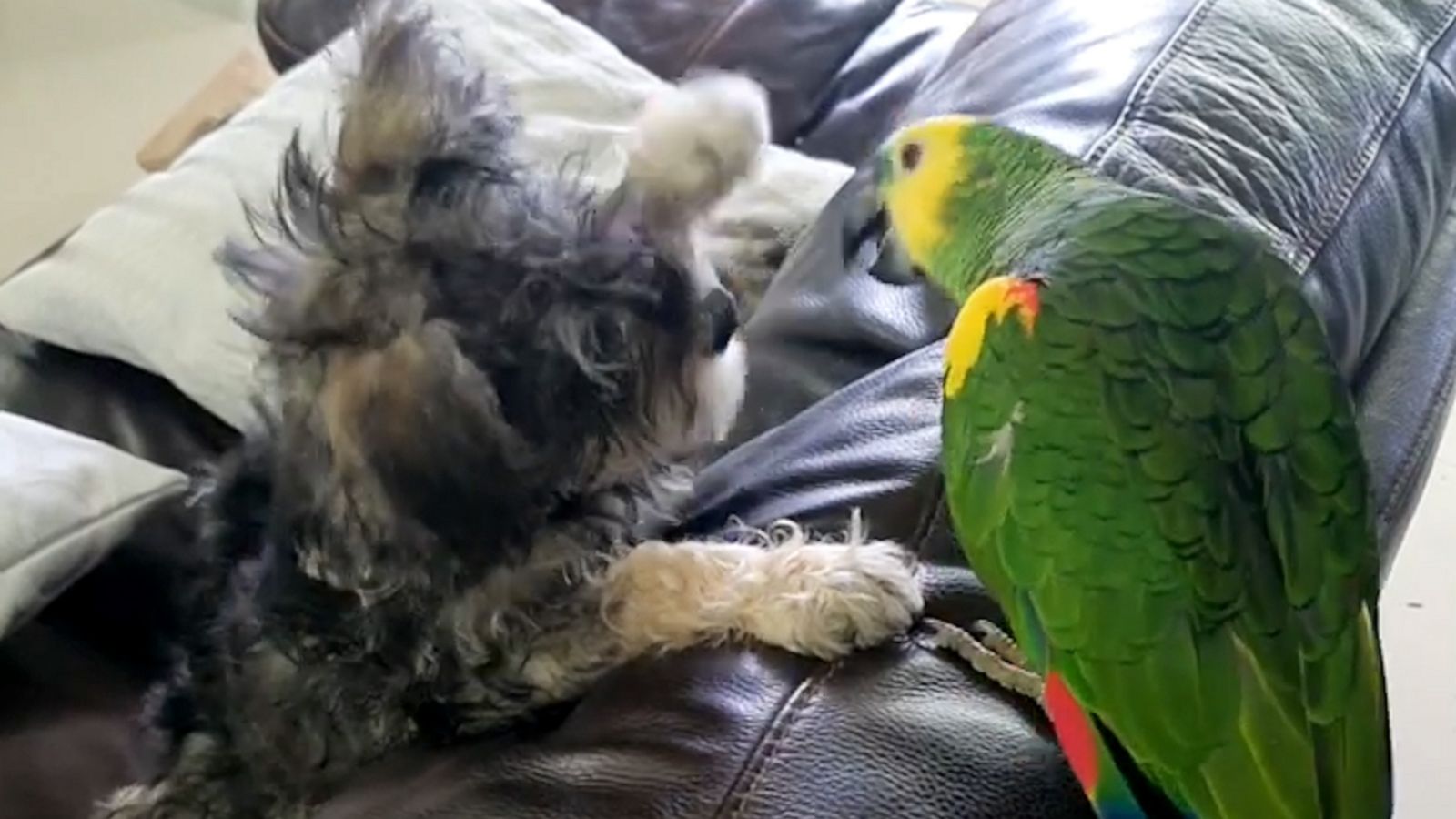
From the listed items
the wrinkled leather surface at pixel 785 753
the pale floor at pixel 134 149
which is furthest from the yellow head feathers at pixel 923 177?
the pale floor at pixel 134 149

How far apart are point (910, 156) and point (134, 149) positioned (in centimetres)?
232

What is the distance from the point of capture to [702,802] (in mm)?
872

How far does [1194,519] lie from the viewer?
2.86 ft

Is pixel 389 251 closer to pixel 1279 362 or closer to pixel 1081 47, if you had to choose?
pixel 1081 47

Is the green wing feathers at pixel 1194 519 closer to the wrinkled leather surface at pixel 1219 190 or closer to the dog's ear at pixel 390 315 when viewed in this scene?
A: the wrinkled leather surface at pixel 1219 190

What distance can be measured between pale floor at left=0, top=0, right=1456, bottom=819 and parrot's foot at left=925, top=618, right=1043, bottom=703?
1339mm

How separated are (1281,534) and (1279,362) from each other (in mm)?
91

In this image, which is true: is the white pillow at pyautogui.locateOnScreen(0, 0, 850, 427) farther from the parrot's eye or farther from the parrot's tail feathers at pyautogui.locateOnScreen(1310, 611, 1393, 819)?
the parrot's tail feathers at pyautogui.locateOnScreen(1310, 611, 1393, 819)

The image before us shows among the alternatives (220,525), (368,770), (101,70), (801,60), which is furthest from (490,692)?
(101,70)

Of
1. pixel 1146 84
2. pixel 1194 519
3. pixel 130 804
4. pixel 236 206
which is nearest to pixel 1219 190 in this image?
pixel 1146 84

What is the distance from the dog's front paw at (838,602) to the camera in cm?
100

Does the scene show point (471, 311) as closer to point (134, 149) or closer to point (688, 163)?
point (688, 163)

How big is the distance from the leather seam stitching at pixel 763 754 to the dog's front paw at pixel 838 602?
2.1 inches

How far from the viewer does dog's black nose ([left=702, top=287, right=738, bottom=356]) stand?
1314 mm
